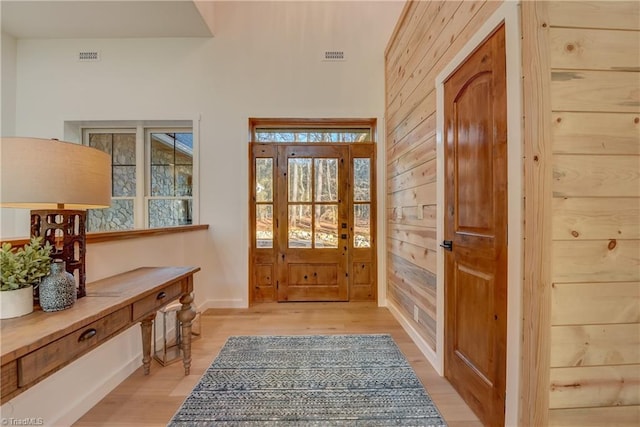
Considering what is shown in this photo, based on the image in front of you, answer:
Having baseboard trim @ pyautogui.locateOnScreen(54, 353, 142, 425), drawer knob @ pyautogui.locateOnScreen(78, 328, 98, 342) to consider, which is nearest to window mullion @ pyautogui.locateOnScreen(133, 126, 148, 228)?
baseboard trim @ pyautogui.locateOnScreen(54, 353, 142, 425)

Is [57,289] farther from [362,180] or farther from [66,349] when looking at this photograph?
[362,180]

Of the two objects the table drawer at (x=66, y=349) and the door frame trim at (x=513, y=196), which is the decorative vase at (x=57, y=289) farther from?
the door frame trim at (x=513, y=196)

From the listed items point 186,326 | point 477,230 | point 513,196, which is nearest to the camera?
point 513,196

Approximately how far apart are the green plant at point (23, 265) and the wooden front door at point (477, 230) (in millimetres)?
1971

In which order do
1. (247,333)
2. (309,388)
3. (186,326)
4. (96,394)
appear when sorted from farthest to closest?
1. (247,333)
2. (186,326)
3. (309,388)
4. (96,394)

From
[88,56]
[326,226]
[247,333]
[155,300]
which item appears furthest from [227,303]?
[88,56]

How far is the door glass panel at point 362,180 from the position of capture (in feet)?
11.7

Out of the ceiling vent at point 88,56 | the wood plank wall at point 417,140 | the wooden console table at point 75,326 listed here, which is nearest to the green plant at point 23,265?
the wooden console table at point 75,326

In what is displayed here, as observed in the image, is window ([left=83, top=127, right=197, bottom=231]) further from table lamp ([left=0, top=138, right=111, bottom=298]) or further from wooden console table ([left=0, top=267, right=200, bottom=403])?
table lamp ([left=0, top=138, right=111, bottom=298])

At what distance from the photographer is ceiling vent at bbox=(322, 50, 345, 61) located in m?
3.46

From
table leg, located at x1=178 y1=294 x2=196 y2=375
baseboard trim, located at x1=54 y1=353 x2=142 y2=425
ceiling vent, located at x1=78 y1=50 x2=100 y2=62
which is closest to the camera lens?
baseboard trim, located at x1=54 y1=353 x2=142 y2=425

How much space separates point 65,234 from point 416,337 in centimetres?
252

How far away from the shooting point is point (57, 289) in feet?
3.61

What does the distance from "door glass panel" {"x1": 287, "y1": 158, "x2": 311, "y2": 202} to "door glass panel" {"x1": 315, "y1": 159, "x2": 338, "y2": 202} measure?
11cm
